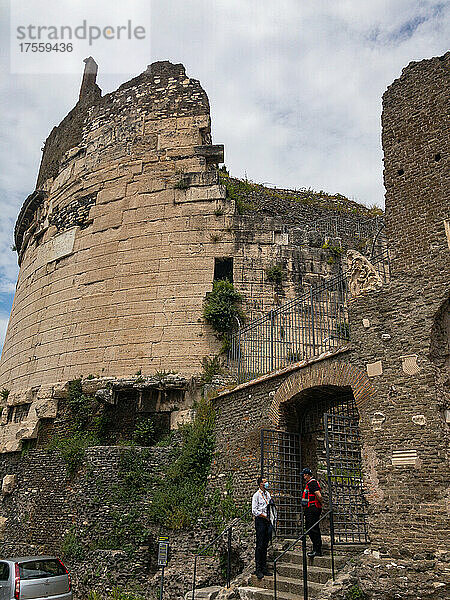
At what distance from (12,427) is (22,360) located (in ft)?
7.73

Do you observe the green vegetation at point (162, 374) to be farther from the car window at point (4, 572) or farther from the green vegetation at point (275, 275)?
the car window at point (4, 572)

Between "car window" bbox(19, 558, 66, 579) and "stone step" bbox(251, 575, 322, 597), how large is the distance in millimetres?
3340

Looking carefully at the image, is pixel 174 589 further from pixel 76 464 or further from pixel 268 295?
pixel 268 295

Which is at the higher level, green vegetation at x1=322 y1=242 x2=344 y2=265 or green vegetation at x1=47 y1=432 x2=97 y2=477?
green vegetation at x1=322 y1=242 x2=344 y2=265

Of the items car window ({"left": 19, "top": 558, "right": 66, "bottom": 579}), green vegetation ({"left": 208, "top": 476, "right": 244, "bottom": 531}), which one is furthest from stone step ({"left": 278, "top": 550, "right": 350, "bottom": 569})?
car window ({"left": 19, "top": 558, "right": 66, "bottom": 579})

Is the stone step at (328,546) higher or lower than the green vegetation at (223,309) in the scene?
lower

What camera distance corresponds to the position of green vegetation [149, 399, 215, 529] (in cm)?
1014

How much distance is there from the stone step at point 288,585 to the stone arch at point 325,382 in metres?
2.40

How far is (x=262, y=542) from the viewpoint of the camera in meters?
7.64

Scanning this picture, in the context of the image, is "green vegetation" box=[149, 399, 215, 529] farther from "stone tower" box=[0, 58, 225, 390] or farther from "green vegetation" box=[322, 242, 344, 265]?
"green vegetation" box=[322, 242, 344, 265]

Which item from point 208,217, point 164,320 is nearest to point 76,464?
point 164,320

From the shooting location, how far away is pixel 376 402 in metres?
7.53

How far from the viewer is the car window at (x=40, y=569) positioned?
27.3ft

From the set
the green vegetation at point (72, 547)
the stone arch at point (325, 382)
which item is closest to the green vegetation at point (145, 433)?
the green vegetation at point (72, 547)
